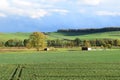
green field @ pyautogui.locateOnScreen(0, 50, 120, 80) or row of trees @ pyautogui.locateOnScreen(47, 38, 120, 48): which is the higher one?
row of trees @ pyautogui.locateOnScreen(47, 38, 120, 48)

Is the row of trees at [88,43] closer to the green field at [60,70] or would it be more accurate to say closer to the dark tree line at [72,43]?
the dark tree line at [72,43]

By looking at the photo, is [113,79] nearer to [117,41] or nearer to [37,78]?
[37,78]

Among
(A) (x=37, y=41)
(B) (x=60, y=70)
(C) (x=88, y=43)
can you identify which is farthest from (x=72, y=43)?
(B) (x=60, y=70)

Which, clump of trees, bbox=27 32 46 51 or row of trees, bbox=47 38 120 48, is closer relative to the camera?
clump of trees, bbox=27 32 46 51

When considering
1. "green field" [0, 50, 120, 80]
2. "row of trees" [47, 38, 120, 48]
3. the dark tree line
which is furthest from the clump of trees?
"green field" [0, 50, 120, 80]

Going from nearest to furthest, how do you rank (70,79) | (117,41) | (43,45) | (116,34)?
(70,79) < (43,45) < (117,41) < (116,34)

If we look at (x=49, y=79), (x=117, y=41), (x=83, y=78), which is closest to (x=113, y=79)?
(x=83, y=78)

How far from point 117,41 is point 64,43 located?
69.2 feet

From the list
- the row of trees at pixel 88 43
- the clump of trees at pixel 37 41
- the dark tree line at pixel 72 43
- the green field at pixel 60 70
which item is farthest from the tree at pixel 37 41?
the green field at pixel 60 70

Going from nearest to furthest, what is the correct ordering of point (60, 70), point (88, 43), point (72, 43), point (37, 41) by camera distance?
point (60, 70) → point (37, 41) → point (88, 43) → point (72, 43)

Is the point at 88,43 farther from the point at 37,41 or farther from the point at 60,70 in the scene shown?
the point at 60,70

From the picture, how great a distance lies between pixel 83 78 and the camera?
23.8 metres

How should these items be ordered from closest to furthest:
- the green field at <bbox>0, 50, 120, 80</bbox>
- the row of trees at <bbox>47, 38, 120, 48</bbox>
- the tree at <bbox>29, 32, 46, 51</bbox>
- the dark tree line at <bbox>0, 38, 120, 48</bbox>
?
the green field at <bbox>0, 50, 120, 80</bbox> < the tree at <bbox>29, 32, 46, 51</bbox> < the dark tree line at <bbox>0, 38, 120, 48</bbox> < the row of trees at <bbox>47, 38, 120, 48</bbox>

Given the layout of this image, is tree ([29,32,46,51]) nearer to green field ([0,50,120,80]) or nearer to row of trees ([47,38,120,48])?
row of trees ([47,38,120,48])
